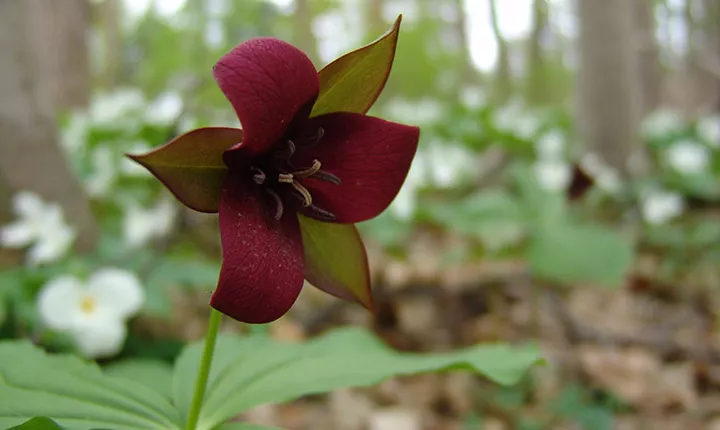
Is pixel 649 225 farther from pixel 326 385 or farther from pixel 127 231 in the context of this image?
pixel 326 385

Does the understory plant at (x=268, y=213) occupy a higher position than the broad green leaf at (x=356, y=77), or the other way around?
the broad green leaf at (x=356, y=77)

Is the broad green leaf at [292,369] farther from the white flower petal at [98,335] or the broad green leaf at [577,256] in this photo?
the broad green leaf at [577,256]

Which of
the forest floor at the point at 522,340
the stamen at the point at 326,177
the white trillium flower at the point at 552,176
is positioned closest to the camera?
the stamen at the point at 326,177

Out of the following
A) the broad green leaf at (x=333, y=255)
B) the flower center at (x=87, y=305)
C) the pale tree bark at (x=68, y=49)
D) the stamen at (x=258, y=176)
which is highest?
the stamen at (x=258, y=176)

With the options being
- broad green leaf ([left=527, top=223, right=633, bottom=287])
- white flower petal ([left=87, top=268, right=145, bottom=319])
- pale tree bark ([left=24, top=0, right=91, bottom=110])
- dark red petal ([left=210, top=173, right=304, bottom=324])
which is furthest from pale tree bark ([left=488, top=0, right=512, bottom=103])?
dark red petal ([left=210, top=173, right=304, bottom=324])

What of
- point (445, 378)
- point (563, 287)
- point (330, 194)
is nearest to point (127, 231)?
point (445, 378)

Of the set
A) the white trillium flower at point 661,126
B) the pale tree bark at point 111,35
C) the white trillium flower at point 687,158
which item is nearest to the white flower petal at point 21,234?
the white trillium flower at point 687,158

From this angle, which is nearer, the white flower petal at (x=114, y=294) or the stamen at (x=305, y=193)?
the stamen at (x=305, y=193)
